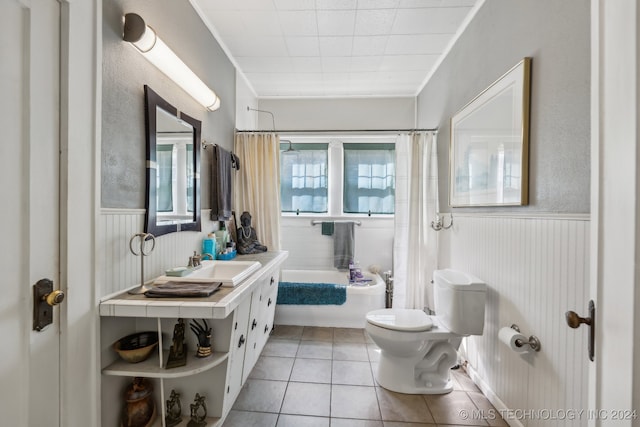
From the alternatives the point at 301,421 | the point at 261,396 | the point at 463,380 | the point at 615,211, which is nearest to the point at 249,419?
the point at 261,396

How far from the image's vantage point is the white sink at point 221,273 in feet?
4.63

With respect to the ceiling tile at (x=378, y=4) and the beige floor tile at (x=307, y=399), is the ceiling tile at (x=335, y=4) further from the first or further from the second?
the beige floor tile at (x=307, y=399)

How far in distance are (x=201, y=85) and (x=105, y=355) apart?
158cm

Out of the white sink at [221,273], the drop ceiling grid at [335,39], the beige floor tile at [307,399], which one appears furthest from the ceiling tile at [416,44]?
the beige floor tile at [307,399]

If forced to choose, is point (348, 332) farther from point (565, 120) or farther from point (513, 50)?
point (513, 50)

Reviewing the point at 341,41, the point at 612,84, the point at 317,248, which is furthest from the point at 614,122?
the point at 317,248

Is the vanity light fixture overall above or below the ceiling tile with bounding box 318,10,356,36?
below

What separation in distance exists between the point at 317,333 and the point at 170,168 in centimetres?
197

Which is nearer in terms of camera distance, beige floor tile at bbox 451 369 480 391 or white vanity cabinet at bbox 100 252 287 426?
white vanity cabinet at bbox 100 252 287 426

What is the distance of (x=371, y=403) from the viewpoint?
173 centimetres

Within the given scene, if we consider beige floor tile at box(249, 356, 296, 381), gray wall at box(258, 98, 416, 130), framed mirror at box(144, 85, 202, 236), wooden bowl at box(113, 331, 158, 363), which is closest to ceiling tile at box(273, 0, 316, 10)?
framed mirror at box(144, 85, 202, 236)

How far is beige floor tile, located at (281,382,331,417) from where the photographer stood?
1646mm

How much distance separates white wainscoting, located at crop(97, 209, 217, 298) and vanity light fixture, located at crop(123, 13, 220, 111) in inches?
30.5

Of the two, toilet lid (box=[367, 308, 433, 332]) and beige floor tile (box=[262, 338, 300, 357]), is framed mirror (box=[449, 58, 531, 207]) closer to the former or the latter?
toilet lid (box=[367, 308, 433, 332])
